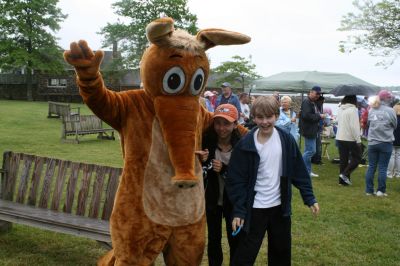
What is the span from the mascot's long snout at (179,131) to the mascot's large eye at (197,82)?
0.30 feet

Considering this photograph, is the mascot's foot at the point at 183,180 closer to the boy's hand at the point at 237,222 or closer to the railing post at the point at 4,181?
the boy's hand at the point at 237,222

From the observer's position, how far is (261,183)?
10.7ft

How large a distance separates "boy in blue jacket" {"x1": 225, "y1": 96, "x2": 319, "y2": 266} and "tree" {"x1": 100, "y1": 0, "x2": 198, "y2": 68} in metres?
40.0

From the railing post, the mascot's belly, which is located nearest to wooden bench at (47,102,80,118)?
the railing post

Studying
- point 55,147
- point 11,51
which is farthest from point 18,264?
point 11,51

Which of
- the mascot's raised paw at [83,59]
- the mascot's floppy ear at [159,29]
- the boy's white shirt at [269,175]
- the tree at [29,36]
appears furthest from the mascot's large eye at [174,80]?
the tree at [29,36]

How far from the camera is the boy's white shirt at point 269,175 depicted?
10.6 ft

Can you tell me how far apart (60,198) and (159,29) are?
2893 mm

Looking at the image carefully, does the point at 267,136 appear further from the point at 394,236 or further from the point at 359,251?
the point at 394,236

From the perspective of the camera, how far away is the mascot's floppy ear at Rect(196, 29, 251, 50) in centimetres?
285

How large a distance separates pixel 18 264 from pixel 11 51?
125 feet

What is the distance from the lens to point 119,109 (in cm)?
281

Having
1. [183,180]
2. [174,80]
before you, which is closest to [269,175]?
[183,180]

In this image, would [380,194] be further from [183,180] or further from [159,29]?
[159,29]
